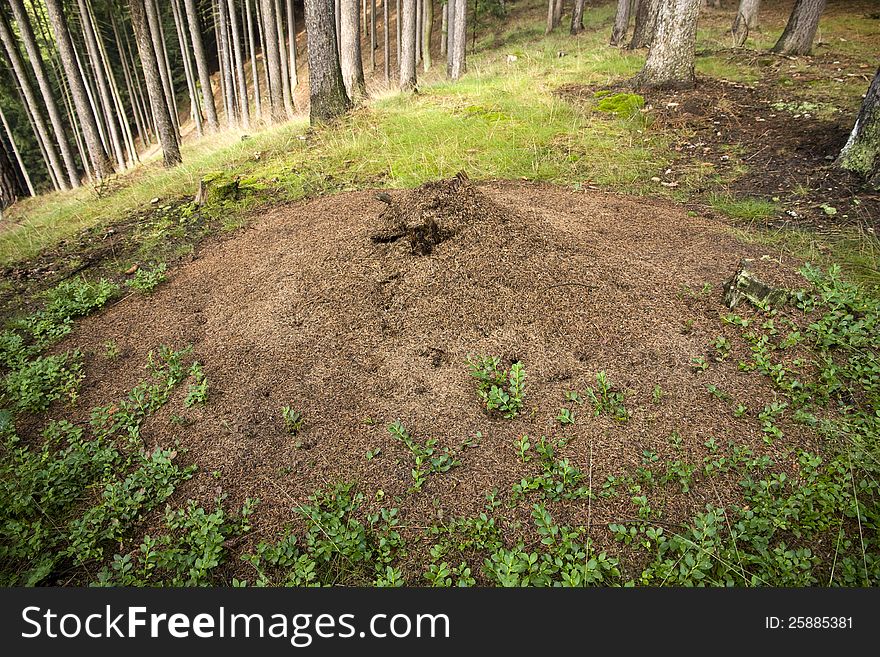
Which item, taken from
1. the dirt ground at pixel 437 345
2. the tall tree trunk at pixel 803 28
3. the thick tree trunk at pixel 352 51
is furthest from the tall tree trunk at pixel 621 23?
the dirt ground at pixel 437 345

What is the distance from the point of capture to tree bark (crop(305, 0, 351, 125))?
7199 millimetres

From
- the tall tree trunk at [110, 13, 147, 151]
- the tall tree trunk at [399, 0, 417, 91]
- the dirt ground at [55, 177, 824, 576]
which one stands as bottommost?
the tall tree trunk at [110, 13, 147, 151]

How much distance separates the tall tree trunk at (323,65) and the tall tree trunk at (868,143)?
6.85m

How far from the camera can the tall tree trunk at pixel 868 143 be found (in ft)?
13.4

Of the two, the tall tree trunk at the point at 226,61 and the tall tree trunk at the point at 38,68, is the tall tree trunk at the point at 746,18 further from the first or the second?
the tall tree trunk at the point at 38,68

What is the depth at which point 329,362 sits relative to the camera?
2896 mm

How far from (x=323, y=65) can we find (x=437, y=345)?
6547mm

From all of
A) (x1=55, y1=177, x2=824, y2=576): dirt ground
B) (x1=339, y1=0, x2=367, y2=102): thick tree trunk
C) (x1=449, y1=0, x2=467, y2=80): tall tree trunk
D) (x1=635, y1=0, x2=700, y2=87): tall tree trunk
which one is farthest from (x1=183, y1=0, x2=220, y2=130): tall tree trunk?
A: (x1=55, y1=177, x2=824, y2=576): dirt ground

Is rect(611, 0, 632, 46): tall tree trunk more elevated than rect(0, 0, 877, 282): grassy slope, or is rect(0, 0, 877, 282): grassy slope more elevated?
rect(611, 0, 632, 46): tall tree trunk

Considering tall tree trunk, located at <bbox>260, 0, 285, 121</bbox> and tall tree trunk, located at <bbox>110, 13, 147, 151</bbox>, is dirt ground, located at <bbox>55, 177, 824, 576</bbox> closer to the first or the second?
tall tree trunk, located at <bbox>260, 0, 285, 121</bbox>

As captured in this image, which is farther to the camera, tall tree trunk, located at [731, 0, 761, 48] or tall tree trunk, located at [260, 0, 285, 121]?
tall tree trunk, located at [260, 0, 285, 121]

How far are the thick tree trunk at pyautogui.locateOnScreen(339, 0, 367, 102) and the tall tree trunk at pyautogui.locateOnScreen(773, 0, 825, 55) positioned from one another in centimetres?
845

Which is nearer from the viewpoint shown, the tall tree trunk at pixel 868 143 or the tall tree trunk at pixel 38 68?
the tall tree trunk at pixel 868 143

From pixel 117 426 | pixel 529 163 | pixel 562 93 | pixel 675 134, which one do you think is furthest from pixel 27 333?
pixel 562 93
